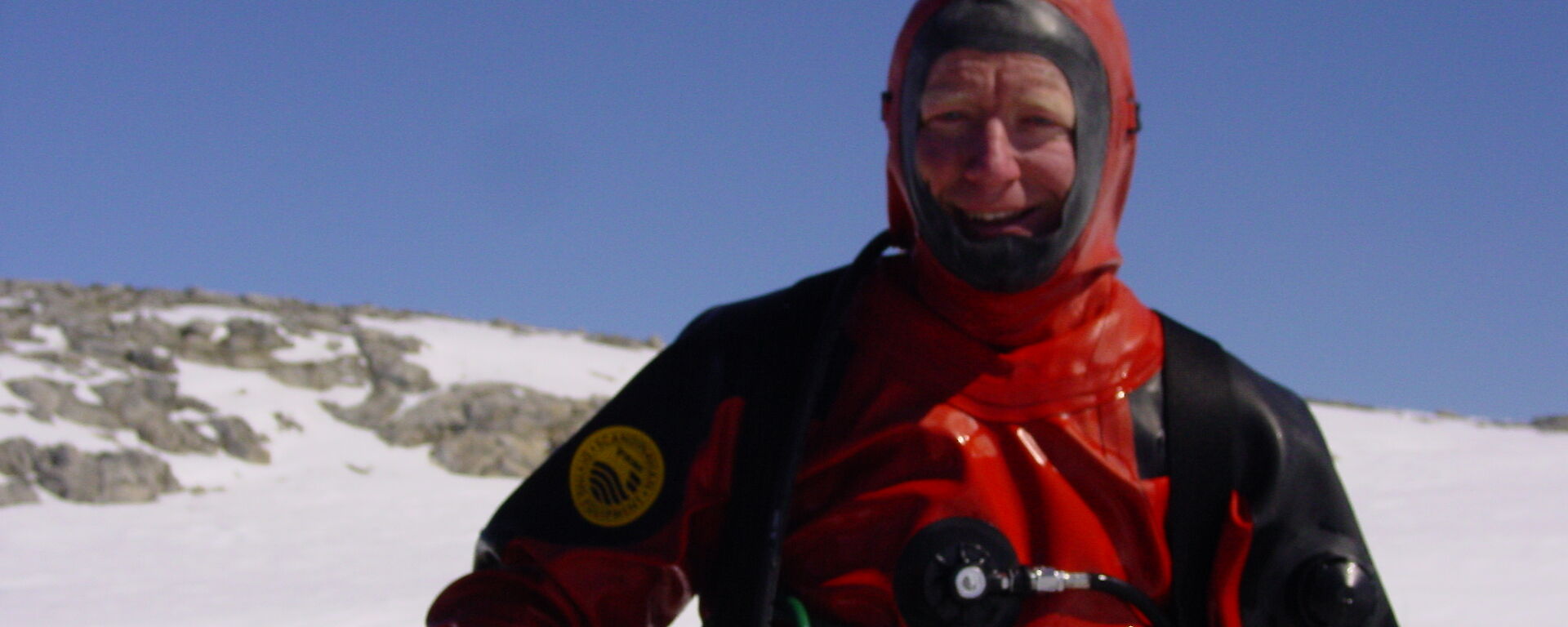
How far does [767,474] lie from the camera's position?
6.86ft

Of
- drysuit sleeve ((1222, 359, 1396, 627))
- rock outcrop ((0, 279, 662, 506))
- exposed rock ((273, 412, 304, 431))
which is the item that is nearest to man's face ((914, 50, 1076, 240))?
drysuit sleeve ((1222, 359, 1396, 627))

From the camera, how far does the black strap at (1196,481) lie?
2.06 meters

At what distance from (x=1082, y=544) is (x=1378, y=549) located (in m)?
7.26

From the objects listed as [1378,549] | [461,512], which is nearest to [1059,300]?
[1378,549]

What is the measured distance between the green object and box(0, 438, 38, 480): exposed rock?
33.8 ft

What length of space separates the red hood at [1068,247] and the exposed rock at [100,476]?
33.1 ft

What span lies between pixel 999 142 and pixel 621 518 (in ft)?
2.48

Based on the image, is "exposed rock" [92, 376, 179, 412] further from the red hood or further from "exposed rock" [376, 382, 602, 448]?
the red hood

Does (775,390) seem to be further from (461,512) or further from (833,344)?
(461,512)

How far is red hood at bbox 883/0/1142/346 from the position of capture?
2150mm

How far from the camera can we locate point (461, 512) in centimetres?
1084

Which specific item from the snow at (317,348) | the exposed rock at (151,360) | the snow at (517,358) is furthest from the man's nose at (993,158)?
the snow at (317,348)

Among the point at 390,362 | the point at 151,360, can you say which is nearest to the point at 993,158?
the point at 151,360

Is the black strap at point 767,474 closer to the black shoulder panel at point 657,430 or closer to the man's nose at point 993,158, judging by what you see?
the black shoulder panel at point 657,430
